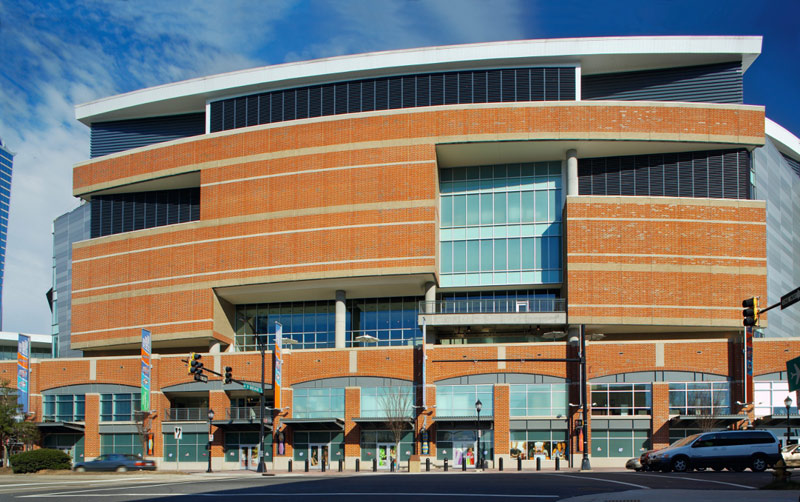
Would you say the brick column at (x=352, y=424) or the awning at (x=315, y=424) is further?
the brick column at (x=352, y=424)

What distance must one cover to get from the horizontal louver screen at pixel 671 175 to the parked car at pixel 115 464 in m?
35.6

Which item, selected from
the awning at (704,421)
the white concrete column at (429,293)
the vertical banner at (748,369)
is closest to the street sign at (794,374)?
the awning at (704,421)

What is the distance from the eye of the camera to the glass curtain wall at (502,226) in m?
63.3

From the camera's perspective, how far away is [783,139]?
7856 centimetres

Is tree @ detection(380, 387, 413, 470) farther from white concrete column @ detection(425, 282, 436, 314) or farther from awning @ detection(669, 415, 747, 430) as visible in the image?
awning @ detection(669, 415, 747, 430)

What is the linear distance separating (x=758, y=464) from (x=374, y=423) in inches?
1174

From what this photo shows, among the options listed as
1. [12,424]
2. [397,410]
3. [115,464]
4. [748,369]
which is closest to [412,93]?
[397,410]

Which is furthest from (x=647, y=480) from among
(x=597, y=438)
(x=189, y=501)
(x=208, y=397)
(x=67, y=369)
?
(x=67, y=369)

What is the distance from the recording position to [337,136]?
63.8 m

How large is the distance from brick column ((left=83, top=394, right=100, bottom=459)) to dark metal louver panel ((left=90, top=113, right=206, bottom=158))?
22244 mm

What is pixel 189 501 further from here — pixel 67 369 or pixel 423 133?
pixel 67 369

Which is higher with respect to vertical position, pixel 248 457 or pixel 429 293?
pixel 429 293

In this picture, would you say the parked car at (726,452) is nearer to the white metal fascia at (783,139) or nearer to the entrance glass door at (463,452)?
the entrance glass door at (463,452)

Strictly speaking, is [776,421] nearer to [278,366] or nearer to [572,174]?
[572,174]
